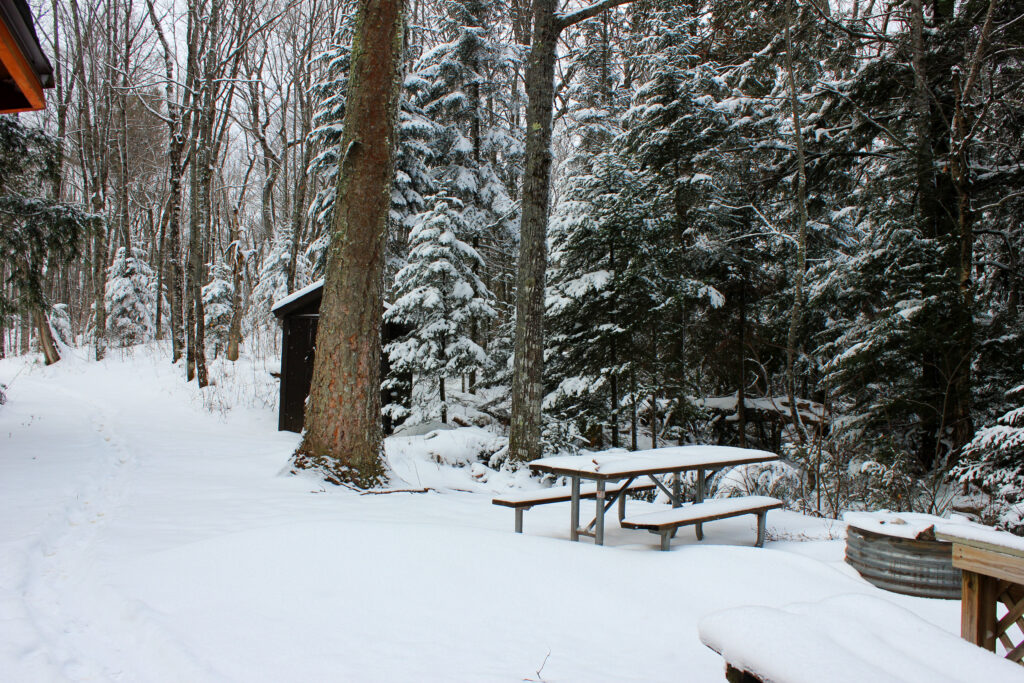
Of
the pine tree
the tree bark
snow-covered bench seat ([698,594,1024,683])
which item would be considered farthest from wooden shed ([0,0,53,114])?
the tree bark

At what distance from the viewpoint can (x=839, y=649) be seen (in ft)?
5.60

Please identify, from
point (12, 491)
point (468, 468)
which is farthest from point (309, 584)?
point (468, 468)

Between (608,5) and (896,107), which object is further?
(896,107)

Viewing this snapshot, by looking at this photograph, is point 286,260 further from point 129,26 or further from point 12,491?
point 12,491

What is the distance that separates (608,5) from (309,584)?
7.49m

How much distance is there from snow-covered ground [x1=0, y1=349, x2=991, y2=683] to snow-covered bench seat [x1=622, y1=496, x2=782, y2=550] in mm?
217

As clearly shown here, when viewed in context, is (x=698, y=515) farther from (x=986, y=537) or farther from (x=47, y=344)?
(x=47, y=344)

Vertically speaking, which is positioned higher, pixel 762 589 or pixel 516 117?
pixel 516 117

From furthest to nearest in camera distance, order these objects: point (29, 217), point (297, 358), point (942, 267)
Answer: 1. point (297, 358)
2. point (29, 217)
3. point (942, 267)

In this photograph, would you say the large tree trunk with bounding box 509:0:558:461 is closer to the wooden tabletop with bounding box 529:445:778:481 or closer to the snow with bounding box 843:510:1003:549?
the wooden tabletop with bounding box 529:445:778:481

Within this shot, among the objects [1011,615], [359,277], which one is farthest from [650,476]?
[359,277]

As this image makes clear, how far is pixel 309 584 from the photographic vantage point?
11.8ft

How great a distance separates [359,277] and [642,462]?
11.6 feet

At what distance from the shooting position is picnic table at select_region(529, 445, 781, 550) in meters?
4.75
